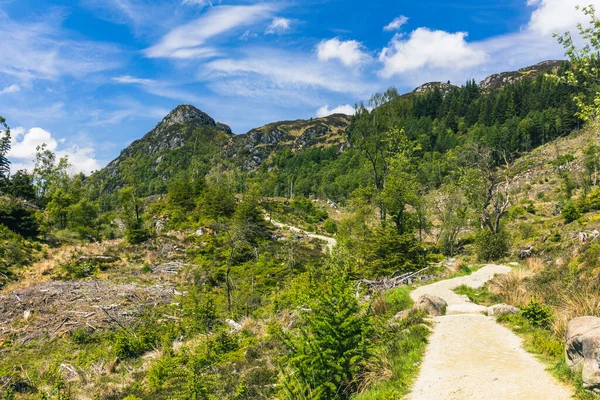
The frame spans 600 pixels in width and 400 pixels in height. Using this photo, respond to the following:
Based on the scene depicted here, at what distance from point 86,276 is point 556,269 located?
101ft

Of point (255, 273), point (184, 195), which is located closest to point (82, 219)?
point (184, 195)

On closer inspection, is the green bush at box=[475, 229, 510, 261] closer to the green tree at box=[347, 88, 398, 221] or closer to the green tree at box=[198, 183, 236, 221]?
the green tree at box=[347, 88, 398, 221]

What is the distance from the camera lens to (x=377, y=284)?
19.1 m

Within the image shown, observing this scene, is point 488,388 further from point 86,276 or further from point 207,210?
point 207,210

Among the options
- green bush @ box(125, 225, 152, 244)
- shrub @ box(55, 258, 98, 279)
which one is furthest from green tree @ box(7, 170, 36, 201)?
shrub @ box(55, 258, 98, 279)

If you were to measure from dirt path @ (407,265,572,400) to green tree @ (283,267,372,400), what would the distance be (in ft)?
4.61

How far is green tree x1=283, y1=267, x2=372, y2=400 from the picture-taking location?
7574mm

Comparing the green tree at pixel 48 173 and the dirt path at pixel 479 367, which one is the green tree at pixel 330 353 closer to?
the dirt path at pixel 479 367

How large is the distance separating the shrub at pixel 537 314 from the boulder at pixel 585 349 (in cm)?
253

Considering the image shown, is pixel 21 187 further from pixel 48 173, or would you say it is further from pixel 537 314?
pixel 537 314

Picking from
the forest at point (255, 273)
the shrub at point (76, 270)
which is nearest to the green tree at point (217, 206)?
the forest at point (255, 273)

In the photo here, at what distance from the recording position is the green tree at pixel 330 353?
7574 mm

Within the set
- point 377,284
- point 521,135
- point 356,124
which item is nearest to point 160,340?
point 377,284

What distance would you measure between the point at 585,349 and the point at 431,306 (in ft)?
20.0
